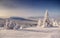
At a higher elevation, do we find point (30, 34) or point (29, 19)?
point (29, 19)

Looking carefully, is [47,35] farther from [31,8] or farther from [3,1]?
[3,1]

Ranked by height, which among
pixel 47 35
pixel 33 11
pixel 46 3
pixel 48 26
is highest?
pixel 46 3

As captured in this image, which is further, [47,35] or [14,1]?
[14,1]

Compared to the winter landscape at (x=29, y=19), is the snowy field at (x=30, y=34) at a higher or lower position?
lower

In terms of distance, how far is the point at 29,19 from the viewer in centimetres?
262

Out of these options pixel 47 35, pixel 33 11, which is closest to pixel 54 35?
pixel 47 35

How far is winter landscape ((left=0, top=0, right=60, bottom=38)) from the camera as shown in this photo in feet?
8.38

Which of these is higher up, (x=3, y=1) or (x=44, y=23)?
(x=3, y=1)

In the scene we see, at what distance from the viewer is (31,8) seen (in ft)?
8.74

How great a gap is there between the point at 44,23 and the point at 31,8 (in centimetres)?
42

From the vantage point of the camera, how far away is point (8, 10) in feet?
8.88

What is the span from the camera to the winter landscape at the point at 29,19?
8.38 feet

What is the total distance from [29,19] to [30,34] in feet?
1.04

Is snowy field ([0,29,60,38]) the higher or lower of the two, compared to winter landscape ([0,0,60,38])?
lower
